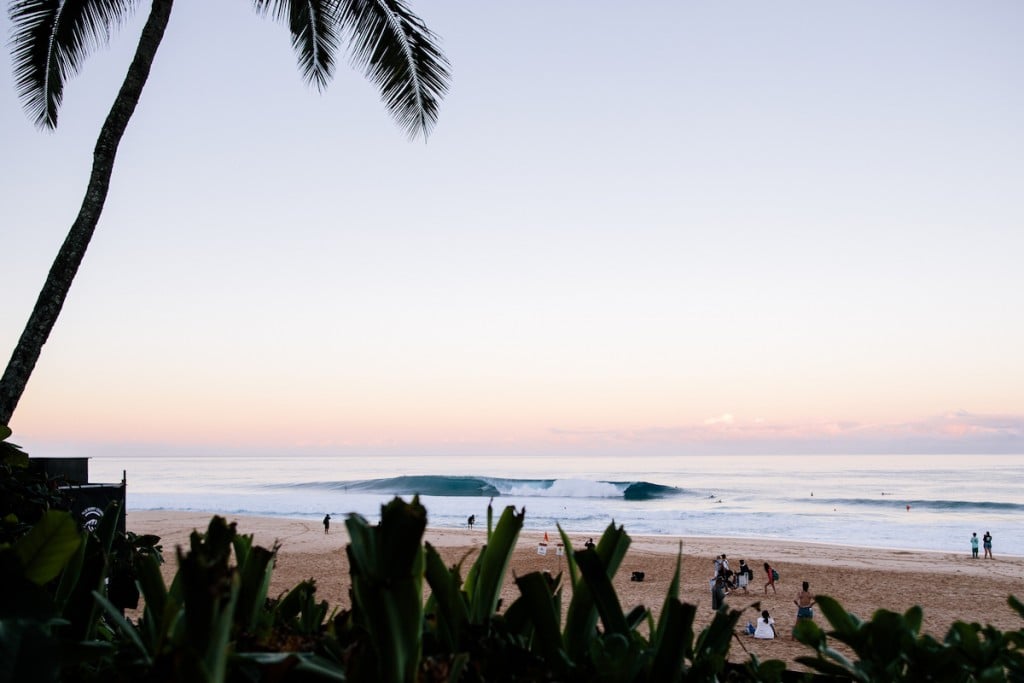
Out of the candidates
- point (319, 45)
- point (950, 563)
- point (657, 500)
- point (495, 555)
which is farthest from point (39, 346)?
point (657, 500)

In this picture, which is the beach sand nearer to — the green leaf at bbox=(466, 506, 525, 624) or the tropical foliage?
the tropical foliage

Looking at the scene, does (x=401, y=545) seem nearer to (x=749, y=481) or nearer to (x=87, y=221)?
(x=87, y=221)

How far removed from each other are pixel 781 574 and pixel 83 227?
64.2ft

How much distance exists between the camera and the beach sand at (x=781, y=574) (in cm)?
1568

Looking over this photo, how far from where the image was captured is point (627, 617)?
1087 millimetres

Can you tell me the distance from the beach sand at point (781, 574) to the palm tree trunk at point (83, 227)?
625 cm

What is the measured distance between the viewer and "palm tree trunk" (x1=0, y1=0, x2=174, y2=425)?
6.02 m

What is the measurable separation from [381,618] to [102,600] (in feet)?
0.95

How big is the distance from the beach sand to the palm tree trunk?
625cm

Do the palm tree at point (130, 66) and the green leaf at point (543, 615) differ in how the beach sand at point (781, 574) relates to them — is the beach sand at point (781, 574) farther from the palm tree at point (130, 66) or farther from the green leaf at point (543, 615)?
the green leaf at point (543, 615)

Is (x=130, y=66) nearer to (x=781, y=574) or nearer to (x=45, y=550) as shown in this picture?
(x=45, y=550)

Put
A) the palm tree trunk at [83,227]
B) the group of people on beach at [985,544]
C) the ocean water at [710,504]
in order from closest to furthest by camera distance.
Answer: the palm tree trunk at [83,227] → the group of people on beach at [985,544] → the ocean water at [710,504]

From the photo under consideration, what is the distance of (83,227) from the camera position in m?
6.66

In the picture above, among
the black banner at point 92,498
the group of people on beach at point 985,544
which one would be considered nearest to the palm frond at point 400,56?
the black banner at point 92,498
